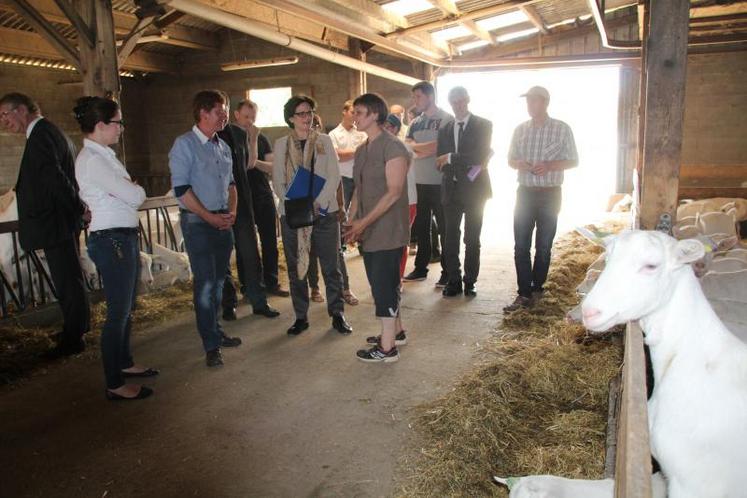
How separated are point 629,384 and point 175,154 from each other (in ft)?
9.97

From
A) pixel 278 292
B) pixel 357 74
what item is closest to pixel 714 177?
pixel 357 74

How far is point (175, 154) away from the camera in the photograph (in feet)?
11.6

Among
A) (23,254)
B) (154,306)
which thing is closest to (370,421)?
(154,306)

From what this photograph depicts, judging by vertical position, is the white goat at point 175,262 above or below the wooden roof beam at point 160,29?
below

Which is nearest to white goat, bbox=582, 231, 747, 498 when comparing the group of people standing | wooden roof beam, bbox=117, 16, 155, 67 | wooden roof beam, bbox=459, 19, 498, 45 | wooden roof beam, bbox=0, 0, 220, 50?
the group of people standing

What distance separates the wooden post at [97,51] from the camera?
4965 mm

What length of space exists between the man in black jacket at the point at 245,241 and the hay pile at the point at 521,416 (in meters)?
2.17

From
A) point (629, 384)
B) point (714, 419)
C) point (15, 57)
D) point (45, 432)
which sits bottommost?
point (45, 432)

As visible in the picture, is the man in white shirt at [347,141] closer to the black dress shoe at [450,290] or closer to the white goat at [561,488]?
the black dress shoe at [450,290]

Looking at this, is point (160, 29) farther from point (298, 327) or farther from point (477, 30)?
point (298, 327)

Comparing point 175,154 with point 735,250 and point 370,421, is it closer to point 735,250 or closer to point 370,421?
point 370,421

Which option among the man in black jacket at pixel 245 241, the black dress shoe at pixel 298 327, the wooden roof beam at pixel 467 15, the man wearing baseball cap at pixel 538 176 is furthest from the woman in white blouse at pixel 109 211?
the wooden roof beam at pixel 467 15

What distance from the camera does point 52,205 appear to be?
12.7 feet

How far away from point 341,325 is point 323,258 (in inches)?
23.0
